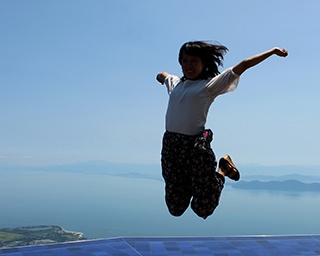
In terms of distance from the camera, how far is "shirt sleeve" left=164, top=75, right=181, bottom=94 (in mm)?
3165

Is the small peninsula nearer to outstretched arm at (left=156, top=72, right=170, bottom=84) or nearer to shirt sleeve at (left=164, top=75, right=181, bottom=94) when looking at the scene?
outstretched arm at (left=156, top=72, right=170, bottom=84)

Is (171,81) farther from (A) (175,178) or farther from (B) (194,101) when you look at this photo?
(A) (175,178)

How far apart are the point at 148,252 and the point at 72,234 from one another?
1441 cm

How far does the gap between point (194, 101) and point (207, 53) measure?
0.30m

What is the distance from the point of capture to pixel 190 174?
2.98 metres

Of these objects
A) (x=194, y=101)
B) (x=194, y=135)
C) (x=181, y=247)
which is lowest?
(x=181, y=247)

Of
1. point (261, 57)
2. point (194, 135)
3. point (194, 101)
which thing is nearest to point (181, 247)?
point (194, 135)

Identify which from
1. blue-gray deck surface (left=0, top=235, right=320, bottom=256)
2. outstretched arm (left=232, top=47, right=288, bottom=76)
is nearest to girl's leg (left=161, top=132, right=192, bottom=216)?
outstretched arm (left=232, top=47, right=288, bottom=76)

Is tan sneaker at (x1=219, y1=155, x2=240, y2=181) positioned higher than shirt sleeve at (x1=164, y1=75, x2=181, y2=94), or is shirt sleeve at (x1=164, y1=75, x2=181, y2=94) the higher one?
shirt sleeve at (x1=164, y1=75, x2=181, y2=94)

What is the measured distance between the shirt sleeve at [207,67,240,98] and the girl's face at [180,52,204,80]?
12 cm

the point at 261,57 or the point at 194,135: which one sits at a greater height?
the point at 261,57

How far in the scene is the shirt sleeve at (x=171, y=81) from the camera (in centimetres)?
317

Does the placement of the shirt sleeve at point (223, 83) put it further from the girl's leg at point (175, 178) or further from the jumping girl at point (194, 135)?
the girl's leg at point (175, 178)

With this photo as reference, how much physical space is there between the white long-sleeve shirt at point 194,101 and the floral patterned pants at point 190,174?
0.19 feet
